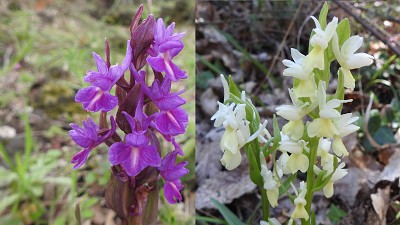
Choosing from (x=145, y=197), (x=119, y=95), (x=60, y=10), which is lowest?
(x=60, y=10)

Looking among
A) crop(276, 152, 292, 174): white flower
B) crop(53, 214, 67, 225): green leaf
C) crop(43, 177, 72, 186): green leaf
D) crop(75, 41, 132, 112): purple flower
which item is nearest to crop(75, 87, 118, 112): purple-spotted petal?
crop(75, 41, 132, 112): purple flower

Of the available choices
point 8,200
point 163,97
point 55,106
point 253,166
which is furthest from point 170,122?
point 55,106

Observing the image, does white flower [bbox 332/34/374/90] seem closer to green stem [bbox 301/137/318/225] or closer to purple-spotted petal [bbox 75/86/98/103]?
green stem [bbox 301/137/318/225]

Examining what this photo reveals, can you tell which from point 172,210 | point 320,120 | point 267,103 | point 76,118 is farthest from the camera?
point 76,118

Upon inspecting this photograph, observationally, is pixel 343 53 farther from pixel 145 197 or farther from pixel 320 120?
pixel 145 197

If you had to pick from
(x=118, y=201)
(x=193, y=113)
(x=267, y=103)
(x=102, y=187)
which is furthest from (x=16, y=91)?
(x=118, y=201)

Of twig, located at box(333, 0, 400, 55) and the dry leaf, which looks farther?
twig, located at box(333, 0, 400, 55)

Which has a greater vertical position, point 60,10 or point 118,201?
point 118,201
